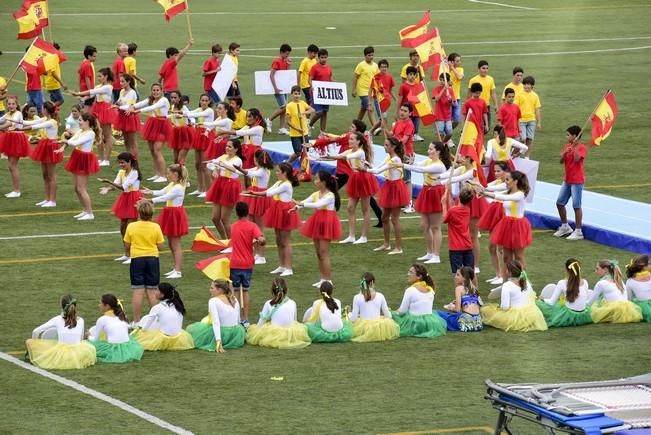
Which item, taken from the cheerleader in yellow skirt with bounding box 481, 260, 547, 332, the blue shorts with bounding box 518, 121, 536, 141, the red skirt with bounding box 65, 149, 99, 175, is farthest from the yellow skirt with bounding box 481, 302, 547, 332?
the blue shorts with bounding box 518, 121, 536, 141

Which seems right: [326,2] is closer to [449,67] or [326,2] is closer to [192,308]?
[449,67]

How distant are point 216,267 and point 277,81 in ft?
39.7

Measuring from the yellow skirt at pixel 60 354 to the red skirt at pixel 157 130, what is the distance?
10035 mm

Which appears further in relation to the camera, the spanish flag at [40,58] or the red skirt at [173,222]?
the spanish flag at [40,58]

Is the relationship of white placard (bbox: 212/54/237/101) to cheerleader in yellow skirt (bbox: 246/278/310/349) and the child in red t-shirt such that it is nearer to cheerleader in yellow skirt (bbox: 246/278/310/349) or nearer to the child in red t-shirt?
the child in red t-shirt

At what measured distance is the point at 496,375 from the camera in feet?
52.4

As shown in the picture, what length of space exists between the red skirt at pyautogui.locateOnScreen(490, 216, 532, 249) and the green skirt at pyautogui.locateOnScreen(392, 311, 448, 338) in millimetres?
2203

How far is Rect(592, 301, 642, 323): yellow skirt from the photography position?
18.1 meters

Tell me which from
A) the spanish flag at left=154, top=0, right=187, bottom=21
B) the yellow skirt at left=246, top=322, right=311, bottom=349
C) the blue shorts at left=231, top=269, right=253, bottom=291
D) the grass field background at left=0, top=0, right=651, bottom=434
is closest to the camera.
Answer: the grass field background at left=0, top=0, right=651, bottom=434

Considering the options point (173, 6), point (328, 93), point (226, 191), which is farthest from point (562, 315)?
point (173, 6)

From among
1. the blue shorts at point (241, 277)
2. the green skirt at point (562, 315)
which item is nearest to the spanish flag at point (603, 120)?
the green skirt at point (562, 315)

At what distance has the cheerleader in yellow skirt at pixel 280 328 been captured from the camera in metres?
16.9

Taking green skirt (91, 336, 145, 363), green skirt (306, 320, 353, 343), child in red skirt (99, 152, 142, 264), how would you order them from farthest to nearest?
child in red skirt (99, 152, 142, 264) < green skirt (306, 320, 353, 343) < green skirt (91, 336, 145, 363)

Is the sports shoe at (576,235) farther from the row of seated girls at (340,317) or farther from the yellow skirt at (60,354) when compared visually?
the yellow skirt at (60,354)
